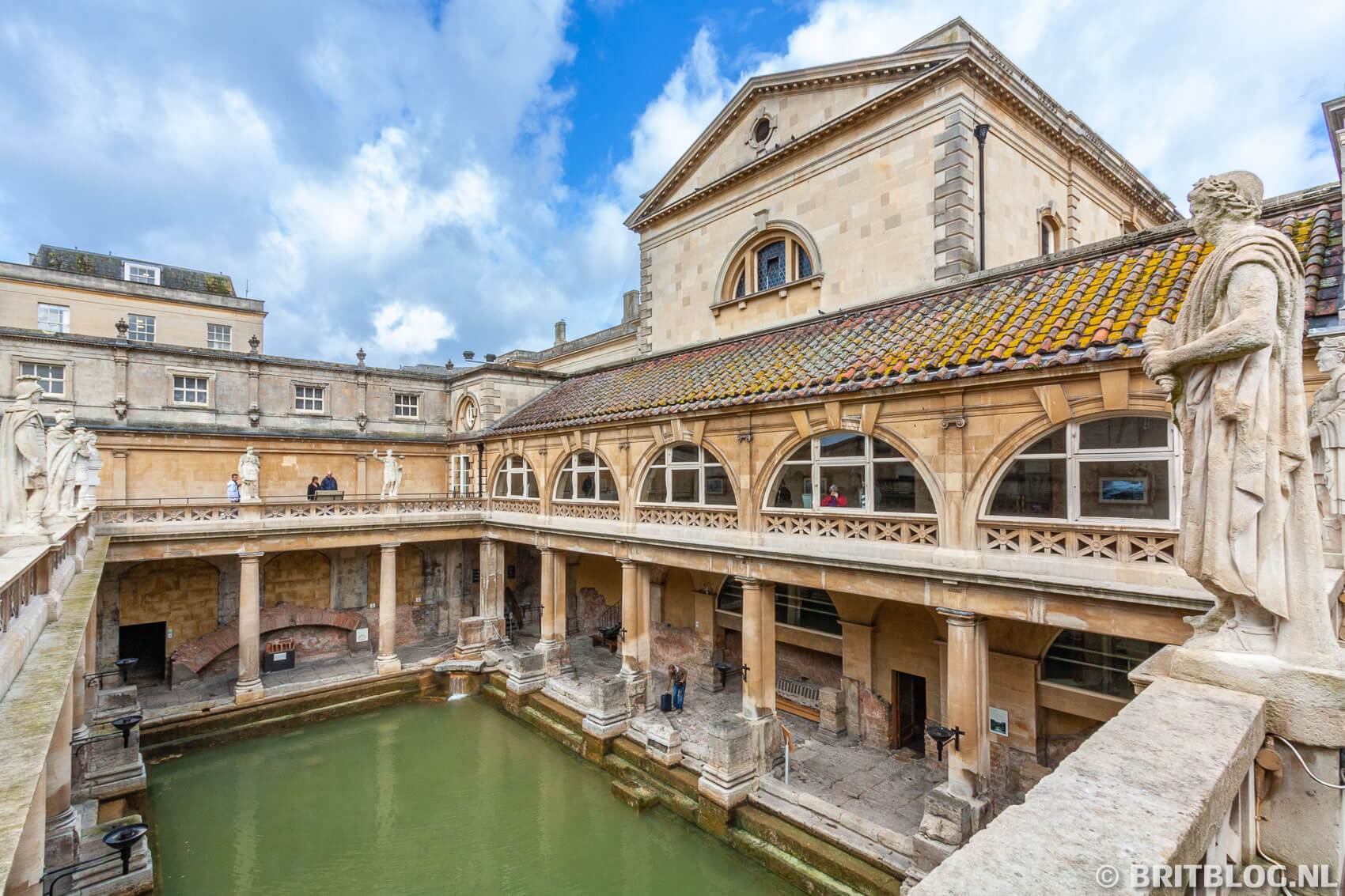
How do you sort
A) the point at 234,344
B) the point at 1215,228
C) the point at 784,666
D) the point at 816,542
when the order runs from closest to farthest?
the point at 1215,228
the point at 816,542
the point at 784,666
the point at 234,344

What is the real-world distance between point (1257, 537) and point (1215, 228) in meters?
1.80

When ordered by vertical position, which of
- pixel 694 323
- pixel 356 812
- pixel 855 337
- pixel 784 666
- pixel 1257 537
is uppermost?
pixel 694 323

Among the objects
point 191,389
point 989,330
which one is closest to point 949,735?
point 989,330

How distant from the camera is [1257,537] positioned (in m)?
3.36

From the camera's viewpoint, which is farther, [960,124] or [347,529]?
[347,529]

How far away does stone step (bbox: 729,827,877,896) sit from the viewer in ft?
34.7

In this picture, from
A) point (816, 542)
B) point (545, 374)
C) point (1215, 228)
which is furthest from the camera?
point (545, 374)

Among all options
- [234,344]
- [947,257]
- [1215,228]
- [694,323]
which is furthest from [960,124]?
[234,344]

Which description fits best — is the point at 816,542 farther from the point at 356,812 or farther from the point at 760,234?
the point at 356,812

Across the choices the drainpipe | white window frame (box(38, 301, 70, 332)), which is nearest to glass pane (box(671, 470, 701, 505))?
the drainpipe

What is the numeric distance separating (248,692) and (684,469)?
48.5ft

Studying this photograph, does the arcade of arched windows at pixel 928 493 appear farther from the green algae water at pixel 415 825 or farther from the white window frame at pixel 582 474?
the green algae water at pixel 415 825

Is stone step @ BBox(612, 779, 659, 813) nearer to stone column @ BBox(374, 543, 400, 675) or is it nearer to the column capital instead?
the column capital

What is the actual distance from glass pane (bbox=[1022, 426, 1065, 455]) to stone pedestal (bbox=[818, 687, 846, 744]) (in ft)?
29.3
